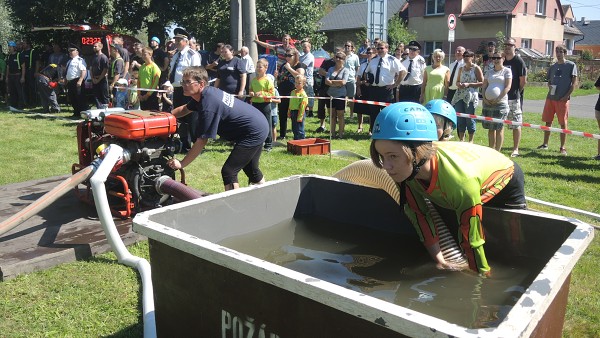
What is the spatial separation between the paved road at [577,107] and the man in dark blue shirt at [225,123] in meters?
14.4

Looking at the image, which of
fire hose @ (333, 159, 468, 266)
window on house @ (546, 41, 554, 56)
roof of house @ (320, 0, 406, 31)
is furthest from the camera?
roof of house @ (320, 0, 406, 31)

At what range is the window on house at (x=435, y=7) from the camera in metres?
45.0

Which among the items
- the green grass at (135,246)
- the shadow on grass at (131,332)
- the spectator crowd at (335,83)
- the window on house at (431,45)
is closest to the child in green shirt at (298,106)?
the spectator crowd at (335,83)

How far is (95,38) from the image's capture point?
18.1 metres

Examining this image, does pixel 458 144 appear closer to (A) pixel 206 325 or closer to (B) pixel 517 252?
(B) pixel 517 252

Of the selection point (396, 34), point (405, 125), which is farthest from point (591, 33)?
point (405, 125)

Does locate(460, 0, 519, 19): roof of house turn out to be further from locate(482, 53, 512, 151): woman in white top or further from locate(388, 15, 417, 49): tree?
locate(482, 53, 512, 151): woman in white top

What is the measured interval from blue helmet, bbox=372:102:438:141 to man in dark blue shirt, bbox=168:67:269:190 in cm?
272

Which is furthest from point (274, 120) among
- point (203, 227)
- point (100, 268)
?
point (203, 227)

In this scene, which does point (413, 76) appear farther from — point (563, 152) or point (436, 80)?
point (563, 152)

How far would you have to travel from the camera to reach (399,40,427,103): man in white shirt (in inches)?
456

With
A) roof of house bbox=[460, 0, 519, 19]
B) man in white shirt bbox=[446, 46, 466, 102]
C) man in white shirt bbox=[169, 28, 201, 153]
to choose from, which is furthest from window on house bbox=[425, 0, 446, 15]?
man in white shirt bbox=[169, 28, 201, 153]

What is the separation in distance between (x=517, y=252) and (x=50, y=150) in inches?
338

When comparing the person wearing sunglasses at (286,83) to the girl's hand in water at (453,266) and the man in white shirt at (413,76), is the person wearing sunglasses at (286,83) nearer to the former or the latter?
the man in white shirt at (413,76)
